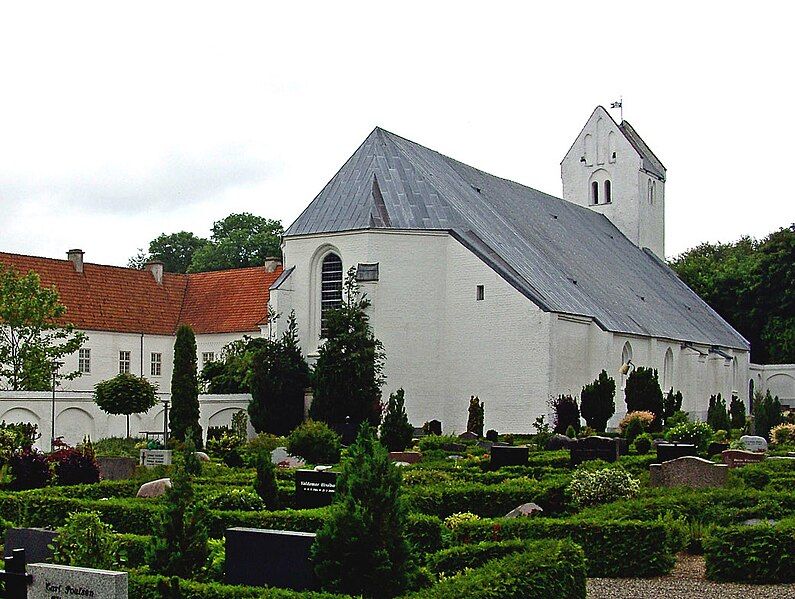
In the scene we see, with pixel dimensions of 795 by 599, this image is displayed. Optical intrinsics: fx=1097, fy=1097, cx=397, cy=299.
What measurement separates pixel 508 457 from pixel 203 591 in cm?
1259

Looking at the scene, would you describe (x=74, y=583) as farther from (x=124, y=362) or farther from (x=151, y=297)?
(x=151, y=297)

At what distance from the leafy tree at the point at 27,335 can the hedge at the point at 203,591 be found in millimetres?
29171

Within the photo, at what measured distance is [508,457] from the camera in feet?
67.4

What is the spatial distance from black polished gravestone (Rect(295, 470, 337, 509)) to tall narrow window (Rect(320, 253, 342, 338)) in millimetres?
21861

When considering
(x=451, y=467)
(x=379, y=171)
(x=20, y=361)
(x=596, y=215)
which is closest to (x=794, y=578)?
(x=451, y=467)

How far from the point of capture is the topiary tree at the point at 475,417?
32656 mm

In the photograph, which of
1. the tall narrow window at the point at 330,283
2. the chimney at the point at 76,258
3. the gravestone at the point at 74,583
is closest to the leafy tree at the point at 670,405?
the tall narrow window at the point at 330,283

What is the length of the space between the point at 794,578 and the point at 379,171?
27173 millimetres

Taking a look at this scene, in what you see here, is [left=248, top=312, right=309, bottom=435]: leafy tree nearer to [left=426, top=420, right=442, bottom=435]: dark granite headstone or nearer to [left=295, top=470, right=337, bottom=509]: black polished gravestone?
[left=426, top=420, right=442, bottom=435]: dark granite headstone

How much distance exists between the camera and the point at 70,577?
302 inches

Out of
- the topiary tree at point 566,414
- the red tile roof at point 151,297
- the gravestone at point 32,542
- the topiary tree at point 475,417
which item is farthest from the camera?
the red tile roof at point 151,297

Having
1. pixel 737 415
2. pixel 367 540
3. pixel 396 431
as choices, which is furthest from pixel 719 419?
pixel 367 540

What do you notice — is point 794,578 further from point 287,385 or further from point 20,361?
point 20,361

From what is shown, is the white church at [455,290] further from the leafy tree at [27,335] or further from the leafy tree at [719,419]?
the leafy tree at [27,335]
